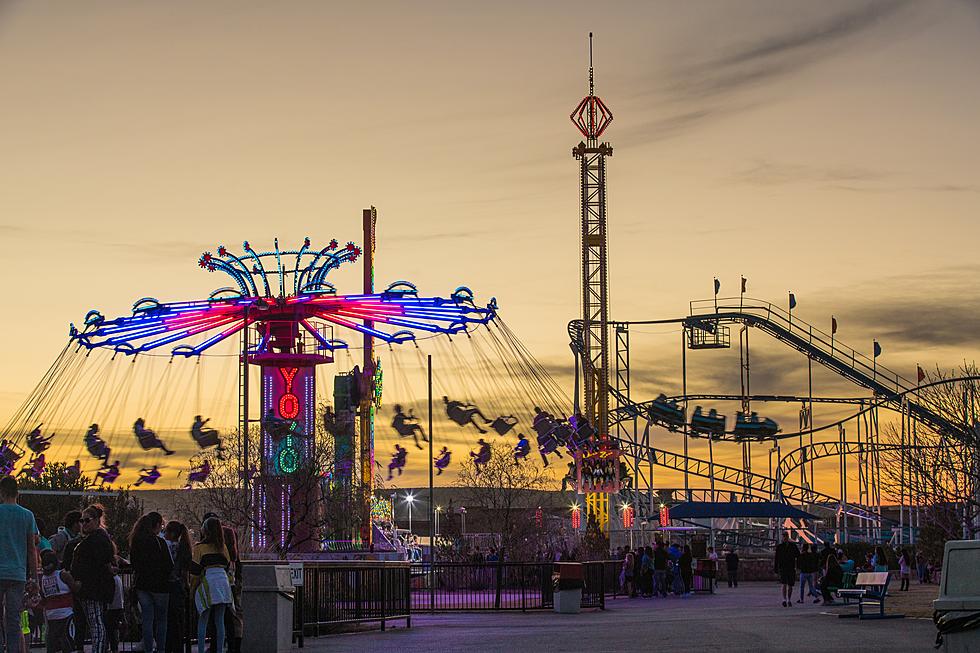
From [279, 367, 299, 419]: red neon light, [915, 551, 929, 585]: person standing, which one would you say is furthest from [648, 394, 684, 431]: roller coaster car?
[279, 367, 299, 419]: red neon light

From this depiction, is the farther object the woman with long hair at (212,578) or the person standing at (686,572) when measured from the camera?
the person standing at (686,572)

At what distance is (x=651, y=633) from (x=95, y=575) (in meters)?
10.1

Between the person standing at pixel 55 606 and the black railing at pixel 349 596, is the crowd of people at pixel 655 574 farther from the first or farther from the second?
the person standing at pixel 55 606

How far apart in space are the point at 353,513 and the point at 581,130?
26927 millimetres

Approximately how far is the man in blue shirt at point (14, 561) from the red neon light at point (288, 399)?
126 feet

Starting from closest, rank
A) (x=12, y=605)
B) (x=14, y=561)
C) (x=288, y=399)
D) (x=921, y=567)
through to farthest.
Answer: (x=14, y=561), (x=12, y=605), (x=921, y=567), (x=288, y=399)

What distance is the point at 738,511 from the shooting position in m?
66.6

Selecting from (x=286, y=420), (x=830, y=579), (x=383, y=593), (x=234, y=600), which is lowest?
(x=830, y=579)

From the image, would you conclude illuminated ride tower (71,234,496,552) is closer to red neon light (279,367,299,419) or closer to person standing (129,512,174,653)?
red neon light (279,367,299,419)

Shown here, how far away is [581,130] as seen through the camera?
7869 cm

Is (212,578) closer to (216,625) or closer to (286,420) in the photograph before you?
(216,625)

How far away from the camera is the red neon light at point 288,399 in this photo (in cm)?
5212

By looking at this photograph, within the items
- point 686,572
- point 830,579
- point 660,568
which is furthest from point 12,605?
point 686,572

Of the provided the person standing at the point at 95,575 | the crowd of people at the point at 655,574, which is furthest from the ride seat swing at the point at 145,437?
the person standing at the point at 95,575
